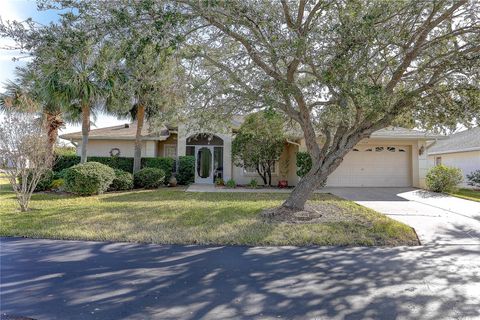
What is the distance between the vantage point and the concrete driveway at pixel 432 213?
7.79 meters

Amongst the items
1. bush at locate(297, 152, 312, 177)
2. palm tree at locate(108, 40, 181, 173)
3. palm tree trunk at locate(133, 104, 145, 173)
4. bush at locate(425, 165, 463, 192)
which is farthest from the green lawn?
palm tree trunk at locate(133, 104, 145, 173)

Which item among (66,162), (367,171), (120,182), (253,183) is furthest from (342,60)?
(66,162)

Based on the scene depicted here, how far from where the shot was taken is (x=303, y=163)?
17891 millimetres

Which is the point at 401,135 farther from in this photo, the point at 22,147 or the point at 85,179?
the point at 22,147

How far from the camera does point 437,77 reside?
862 centimetres

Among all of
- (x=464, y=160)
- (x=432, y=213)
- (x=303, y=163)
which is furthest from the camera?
(x=464, y=160)

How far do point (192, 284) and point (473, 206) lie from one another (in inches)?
481

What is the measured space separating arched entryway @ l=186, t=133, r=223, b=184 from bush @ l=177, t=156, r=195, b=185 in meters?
0.94

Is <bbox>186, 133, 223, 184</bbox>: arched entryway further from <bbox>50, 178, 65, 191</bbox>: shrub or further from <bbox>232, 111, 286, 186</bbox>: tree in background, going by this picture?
<bbox>50, 178, 65, 191</bbox>: shrub

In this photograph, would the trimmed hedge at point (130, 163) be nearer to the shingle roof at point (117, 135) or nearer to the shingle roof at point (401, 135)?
the shingle roof at point (117, 135)

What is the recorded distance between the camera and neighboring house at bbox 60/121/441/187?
19031mm

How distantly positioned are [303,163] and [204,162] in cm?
663

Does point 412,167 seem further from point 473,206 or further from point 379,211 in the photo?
point 379,211

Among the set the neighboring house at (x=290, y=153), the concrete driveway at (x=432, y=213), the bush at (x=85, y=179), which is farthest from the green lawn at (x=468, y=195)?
the bush at (x=85, y=179)
